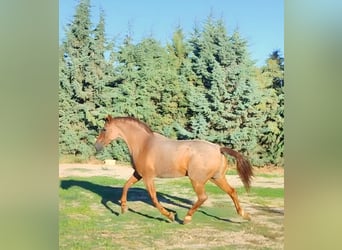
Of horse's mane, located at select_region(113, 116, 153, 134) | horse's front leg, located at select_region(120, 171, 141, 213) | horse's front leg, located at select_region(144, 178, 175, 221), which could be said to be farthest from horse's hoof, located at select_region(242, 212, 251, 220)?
horse's mane, located at select_region(113, 116, 153, 134)

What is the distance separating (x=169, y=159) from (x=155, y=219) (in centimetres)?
47

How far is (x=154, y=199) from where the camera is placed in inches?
154

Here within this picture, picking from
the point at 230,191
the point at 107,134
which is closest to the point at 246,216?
the point at 230,191

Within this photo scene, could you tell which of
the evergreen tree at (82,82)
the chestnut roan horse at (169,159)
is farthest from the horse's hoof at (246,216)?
the evergreen tree at (82,82)

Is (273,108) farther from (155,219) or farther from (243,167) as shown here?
(155,219)

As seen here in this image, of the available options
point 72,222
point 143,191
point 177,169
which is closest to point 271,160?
point 177,169

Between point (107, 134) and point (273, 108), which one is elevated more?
point (273, 108)

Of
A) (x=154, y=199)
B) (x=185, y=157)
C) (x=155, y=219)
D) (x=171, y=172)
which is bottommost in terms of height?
(x=155, y=219)

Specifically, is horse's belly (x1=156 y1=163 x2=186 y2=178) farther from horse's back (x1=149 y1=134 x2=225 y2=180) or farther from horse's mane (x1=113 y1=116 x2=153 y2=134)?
horse's mane (x1=113 y1=116 x2=153 y2=134)

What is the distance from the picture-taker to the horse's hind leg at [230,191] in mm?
3908

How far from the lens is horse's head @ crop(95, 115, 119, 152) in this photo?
3938 mm

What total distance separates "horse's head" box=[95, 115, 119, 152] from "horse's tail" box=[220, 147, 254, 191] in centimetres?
83
